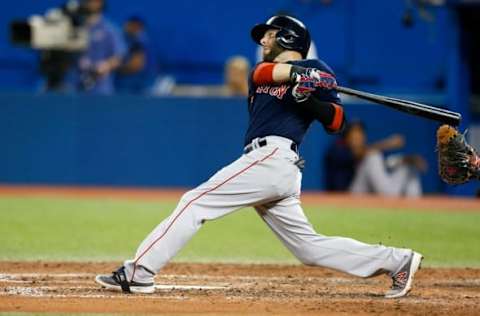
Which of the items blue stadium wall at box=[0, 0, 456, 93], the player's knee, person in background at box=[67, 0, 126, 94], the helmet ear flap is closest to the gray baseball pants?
the player's knee

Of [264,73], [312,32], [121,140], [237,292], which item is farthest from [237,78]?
[264,73]

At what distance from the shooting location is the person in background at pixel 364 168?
14.6m

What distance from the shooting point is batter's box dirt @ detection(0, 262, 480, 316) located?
5953 millimetres

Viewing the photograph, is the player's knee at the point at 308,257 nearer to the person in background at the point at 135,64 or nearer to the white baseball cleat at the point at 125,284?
the white baseball cleat at the point at 125,284

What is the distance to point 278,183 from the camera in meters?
6.24

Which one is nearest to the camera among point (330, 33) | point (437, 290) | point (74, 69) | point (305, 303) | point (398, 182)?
point (305, 303)

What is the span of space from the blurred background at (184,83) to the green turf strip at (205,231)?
6.22 ft

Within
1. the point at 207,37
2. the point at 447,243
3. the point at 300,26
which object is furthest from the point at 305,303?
the point at 207,37

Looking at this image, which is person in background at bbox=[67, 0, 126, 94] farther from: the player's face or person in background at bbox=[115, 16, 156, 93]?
the player's face

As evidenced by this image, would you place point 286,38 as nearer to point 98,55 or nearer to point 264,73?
point 264,73

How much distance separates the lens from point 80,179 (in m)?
15.1

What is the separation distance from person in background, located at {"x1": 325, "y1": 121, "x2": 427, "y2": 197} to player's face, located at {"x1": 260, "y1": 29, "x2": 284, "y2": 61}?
8.14 meters

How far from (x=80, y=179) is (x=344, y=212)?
443 centimetres

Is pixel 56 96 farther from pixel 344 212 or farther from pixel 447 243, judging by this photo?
pixel 447 243
